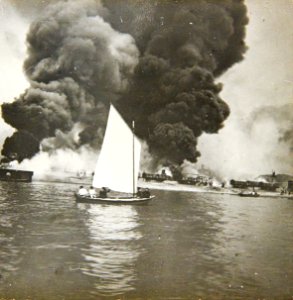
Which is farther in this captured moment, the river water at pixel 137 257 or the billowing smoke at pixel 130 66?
the billowing smoke at pixel 130 66

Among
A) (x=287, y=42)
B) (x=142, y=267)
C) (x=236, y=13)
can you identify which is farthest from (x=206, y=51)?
(x=142, y=267)

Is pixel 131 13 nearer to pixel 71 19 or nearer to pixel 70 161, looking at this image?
pixel 71 19

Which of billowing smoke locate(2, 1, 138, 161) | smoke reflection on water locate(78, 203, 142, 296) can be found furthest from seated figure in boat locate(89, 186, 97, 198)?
billowing smoke locate(2, 1, 138, 161)

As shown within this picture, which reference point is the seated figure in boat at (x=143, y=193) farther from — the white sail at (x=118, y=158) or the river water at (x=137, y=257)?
the river water at (x=137, y=257)

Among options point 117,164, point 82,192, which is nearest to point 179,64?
point 117,164

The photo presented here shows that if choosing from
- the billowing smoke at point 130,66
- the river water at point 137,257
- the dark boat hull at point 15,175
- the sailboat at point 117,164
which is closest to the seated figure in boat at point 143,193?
the sailboat at point 117,164

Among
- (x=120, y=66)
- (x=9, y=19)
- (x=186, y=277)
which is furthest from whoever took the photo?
(x=120, y=66)
